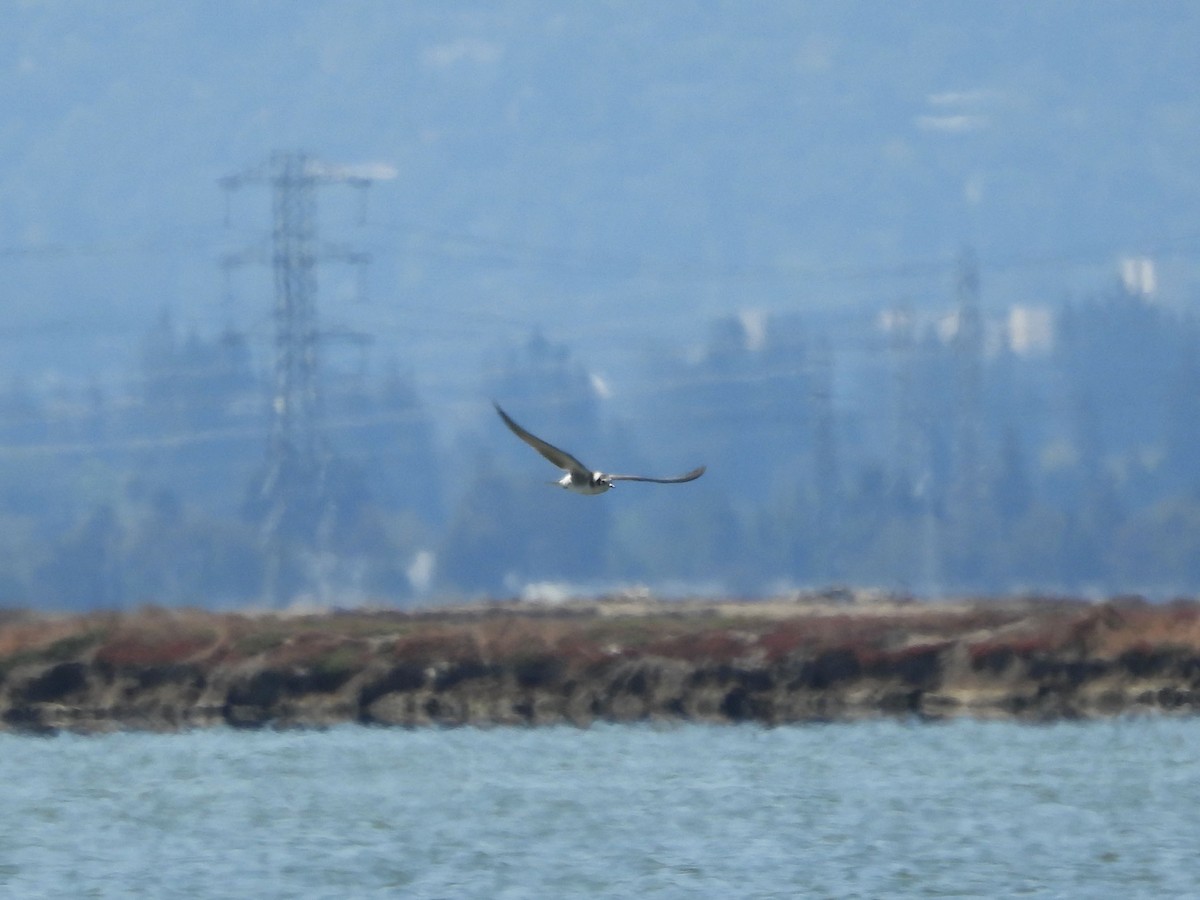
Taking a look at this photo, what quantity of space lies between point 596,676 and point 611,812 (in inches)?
374

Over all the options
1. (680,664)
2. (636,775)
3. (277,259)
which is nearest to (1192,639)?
(680,664)

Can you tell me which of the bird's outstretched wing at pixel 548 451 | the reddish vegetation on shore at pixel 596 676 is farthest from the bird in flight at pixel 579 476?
the reddish vegetation on shore at pixel 596 676

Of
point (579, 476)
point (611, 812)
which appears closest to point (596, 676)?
point (611, 812)

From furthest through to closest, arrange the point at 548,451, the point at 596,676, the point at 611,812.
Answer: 1. the point at 596,676
2. the point at 611,812
3. the point at 548,451

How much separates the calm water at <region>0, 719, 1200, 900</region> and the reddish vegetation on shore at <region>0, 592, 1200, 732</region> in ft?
4.14

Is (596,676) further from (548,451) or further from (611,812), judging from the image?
(548,451)

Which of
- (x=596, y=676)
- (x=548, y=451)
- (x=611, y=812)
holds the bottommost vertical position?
(x=611, y=812)

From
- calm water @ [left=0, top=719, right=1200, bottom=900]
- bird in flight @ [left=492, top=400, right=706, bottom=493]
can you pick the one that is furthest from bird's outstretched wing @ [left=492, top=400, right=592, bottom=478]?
calm water @ [left=0, top=719, right=1200, bottom=900]

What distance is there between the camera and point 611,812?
3036 cm

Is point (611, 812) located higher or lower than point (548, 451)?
lower

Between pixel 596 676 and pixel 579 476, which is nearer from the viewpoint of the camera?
pixel 579 476

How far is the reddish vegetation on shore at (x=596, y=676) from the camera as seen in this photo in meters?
39.1

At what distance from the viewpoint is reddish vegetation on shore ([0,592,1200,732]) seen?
39125 millimetres

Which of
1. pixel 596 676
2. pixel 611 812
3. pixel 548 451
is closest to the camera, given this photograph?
pixel 548 451
